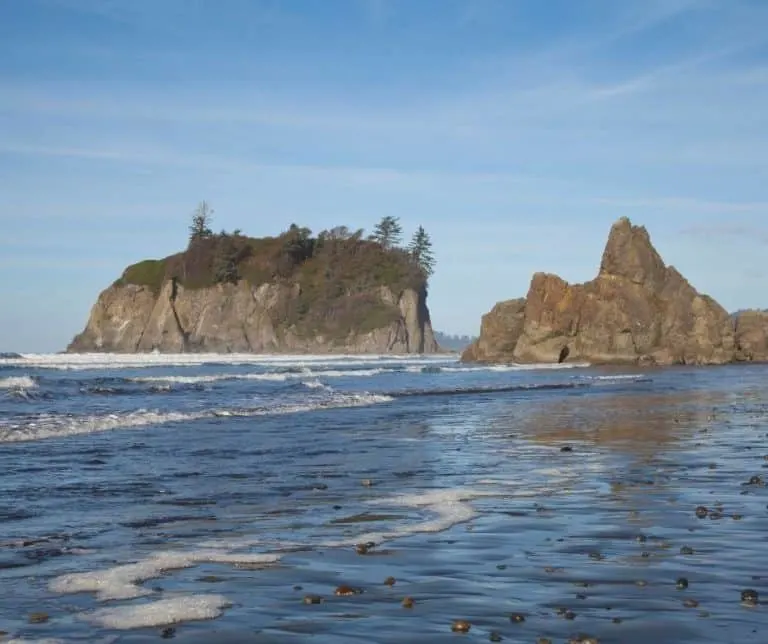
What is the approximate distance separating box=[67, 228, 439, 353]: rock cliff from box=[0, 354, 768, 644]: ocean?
132 metres

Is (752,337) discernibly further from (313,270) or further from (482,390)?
(313,270)

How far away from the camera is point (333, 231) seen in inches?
7087

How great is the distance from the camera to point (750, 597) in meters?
6.43

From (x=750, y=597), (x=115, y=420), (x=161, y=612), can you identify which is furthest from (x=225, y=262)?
(x=750, y=597)

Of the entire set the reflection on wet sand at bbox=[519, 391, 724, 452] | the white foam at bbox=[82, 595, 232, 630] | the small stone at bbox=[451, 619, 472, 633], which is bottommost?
the white foam at bbox=[82, 595, 232, 630]

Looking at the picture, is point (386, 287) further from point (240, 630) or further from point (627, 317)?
point (240, 630)

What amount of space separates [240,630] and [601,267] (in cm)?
8661

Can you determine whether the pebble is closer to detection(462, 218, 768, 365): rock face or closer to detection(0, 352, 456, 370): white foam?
detection(0, 352, 456, 370): white foam

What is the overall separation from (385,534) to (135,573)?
2.57 m

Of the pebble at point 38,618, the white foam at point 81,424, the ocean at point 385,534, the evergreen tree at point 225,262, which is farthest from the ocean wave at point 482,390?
the evergreen tree at point 225,262

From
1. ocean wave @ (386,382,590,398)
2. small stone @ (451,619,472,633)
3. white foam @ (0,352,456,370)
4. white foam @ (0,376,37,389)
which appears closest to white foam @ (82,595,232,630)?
small stone @ (451,619,472,633)

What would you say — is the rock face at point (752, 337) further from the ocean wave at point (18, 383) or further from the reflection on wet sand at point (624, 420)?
Answer: the ocean wave at point (18, 383)

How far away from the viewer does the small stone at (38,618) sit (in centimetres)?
616

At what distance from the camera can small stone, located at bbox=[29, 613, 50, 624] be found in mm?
6160
